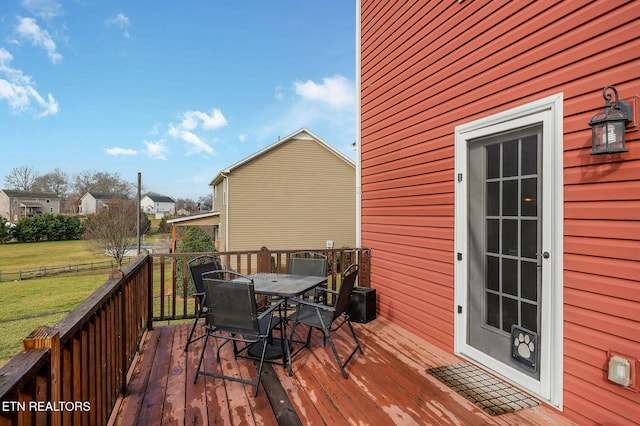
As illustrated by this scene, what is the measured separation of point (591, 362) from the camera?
2062mm

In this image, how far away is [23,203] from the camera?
38406mm

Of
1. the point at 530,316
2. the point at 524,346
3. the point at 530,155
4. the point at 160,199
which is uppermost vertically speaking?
the point at 160,199

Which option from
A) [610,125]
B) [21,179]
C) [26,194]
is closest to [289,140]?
[610,125]

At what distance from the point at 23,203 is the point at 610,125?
51.6 m

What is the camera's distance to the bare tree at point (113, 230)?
703 inches

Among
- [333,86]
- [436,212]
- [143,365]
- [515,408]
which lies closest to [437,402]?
[515,408]

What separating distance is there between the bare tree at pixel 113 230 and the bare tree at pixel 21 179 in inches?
1082

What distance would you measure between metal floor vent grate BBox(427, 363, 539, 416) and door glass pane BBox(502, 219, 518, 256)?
106cm

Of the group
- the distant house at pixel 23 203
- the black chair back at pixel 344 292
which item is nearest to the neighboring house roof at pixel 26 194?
the distant house at pixel 23 203

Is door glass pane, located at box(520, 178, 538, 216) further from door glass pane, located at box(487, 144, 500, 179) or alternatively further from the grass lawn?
the grass lawn

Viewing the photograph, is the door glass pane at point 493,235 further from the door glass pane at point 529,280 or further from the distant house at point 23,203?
the distant house at point 23,203

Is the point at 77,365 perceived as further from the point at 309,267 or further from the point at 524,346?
the point at 524,346

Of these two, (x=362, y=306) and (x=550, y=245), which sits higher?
(x=550, y=245)

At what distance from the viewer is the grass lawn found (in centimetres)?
917
